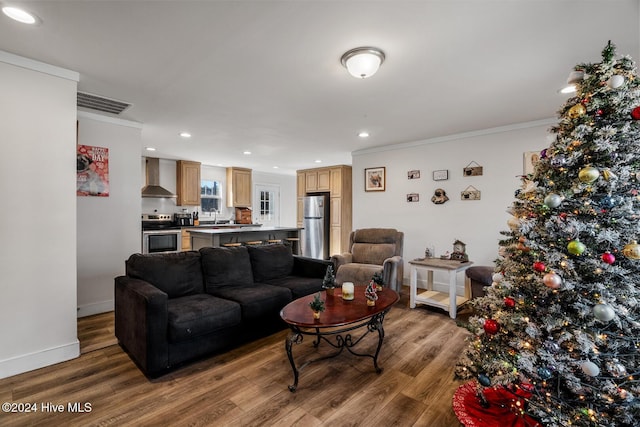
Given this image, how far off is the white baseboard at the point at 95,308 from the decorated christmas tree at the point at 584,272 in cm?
411

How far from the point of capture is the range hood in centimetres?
607

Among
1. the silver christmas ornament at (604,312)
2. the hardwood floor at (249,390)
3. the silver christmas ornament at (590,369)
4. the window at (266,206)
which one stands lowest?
the hardwood floor at (249,390)

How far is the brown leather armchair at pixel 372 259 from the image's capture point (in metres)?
3.94

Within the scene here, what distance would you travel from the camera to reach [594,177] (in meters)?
1.24

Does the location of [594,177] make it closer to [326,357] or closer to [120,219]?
[326,357]

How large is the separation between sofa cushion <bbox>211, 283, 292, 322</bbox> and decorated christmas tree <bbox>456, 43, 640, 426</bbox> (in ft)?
6.17

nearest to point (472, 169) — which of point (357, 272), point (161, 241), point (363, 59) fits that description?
point (357, 272)

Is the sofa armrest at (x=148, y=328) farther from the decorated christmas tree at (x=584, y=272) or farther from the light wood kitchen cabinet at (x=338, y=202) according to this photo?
the light wood kitchen cabinet at (x=338, y=202)

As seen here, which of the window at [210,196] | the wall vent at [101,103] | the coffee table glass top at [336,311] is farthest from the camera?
the window at [210,196]

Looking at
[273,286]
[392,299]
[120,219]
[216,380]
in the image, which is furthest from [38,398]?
[392,299]

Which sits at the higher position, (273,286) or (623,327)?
(623,327)

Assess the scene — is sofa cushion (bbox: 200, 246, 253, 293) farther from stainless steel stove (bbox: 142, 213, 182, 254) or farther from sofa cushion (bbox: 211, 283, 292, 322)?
stainless steel stove (bbox: 142, 213, 182, 254)

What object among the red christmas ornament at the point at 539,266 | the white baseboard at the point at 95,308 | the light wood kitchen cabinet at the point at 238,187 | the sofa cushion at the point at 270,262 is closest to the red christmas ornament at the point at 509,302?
the red christmas ornament at the point at 539,266

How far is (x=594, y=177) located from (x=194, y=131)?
172 inches
